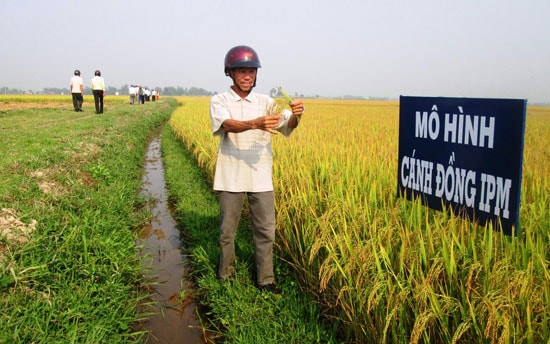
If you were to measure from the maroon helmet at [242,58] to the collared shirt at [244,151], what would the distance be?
0.21m

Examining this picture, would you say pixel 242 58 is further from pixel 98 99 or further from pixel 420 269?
pixel 98 99

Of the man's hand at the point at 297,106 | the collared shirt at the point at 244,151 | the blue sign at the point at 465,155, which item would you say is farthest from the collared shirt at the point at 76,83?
the blue sign at the point at 465,155

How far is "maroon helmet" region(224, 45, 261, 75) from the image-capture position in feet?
7.80

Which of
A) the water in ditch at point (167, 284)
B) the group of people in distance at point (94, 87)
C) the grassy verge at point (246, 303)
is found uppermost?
the group of people in distance at point (94, 87)

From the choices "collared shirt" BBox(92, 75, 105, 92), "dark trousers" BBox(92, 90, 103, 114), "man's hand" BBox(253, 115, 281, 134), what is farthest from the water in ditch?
"dark trousers" BBox(92, 90, 103, 114)

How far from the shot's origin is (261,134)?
101 inches

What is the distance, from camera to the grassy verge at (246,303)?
2281mm

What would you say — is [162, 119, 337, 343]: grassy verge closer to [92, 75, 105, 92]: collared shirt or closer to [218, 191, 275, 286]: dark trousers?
[218, 191, 275, 286]: dark trousers

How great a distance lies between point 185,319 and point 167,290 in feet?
1.44

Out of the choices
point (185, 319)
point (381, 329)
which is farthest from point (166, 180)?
point (381, 329)

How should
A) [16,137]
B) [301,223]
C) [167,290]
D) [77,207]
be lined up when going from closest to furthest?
[301,223] → [167,290] → [77,207] → [16,137]

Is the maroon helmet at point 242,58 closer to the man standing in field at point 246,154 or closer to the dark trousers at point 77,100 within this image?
the man standing in field at point 246,154

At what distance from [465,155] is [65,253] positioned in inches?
108

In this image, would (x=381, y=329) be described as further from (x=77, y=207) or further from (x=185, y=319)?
(x=77, y=207)
